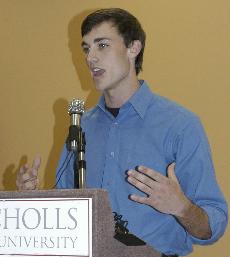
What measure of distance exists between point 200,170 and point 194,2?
5.09ft

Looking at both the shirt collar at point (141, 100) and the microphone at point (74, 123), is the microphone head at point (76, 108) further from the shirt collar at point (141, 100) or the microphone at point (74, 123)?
the shirt collar at point (141, 100)

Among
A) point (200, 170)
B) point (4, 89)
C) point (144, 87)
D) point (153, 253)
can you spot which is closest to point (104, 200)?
point (153, 253)

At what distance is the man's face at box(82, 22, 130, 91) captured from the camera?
1828mm

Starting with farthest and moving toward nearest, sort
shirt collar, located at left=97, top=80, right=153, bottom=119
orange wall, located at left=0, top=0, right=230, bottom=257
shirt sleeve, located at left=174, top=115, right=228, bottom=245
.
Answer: orange wall, located at left=0, top=0, right=230, bottom=257 < shirt collar, located at left=97, top=80, right=153, bottom=119 < shirt sleeve, located at left=174, top=115, right=228, bottom=245

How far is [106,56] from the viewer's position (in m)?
1.86

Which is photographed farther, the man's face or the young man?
the man's face

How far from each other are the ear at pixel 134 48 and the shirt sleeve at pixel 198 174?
0.47m

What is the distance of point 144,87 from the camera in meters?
1.91

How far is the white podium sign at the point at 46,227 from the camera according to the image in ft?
3.17

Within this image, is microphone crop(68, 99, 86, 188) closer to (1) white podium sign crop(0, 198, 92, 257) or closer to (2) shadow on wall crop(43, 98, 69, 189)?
(1) white podium sign crop(0, 198, 92, 257)

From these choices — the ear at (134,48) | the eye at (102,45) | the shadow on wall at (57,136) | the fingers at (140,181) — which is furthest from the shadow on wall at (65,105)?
the fingers at (140,181)

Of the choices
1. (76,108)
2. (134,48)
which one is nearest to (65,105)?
(134,48)

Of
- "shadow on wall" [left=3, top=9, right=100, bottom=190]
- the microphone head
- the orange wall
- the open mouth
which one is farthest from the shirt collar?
"shadow on wall" [left=3, top=9, right=100, bottom=190]

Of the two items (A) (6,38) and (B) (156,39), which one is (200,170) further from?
(A) (6,38)
